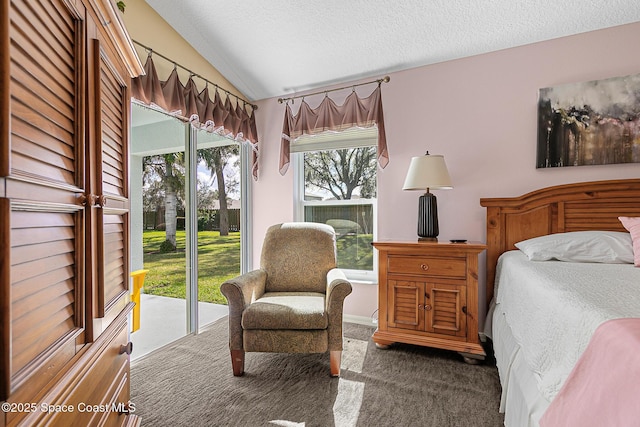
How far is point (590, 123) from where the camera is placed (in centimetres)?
212

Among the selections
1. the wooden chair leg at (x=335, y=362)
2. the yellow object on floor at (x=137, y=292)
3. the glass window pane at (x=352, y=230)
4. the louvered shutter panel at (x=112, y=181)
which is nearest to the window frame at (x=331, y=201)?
the glass window pane at (x=352, y=230)

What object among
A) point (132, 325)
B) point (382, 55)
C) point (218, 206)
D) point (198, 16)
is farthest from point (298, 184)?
point (132, 325)

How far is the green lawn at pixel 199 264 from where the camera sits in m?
2.27

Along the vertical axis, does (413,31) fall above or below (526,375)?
above

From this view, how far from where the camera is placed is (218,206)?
9.48 ft

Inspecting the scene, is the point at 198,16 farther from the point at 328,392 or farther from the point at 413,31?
the point at 328,392

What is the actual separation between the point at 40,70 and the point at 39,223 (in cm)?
32

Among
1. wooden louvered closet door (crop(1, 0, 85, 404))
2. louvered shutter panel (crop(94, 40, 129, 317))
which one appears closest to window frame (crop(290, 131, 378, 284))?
louvered shutter panel (crop(94, 40, 129, 317))

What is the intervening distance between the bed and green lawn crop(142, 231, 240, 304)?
92.9 inches

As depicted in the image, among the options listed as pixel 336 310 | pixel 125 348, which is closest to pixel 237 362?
pixel 336 310

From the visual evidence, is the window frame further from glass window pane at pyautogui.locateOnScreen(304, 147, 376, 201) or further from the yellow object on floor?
the yellow object on floor

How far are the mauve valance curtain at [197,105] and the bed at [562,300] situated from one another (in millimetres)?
2294

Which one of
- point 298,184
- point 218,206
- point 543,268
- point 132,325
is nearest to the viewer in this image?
point 543,268

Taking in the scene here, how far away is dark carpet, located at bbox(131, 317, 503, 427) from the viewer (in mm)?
1461
